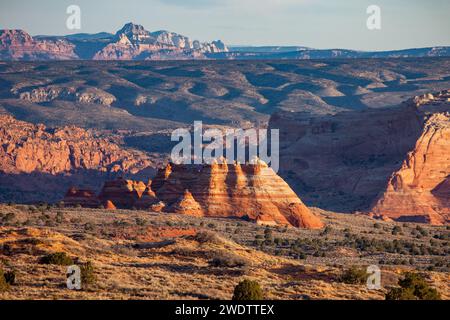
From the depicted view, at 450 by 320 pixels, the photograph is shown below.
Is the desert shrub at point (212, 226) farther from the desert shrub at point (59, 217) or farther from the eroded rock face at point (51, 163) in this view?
the eroded rock face at point (51, 163)

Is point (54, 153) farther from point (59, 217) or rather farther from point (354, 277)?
point (354, 277)

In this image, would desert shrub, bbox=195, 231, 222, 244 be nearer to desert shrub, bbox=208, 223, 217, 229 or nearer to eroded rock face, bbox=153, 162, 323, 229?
desert shrub, bbox=208, 223, 217, 229

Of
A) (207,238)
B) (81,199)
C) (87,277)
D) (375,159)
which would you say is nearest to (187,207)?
(81,199)

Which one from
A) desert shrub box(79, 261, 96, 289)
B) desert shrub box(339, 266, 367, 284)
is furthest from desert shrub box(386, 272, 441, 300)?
desert shrub box(79, 261, 96, 289)

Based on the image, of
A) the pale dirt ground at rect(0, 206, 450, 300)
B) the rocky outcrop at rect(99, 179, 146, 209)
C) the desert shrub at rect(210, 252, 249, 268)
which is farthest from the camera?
the rocky outcrop at rect(99, 179, 146, 209)
